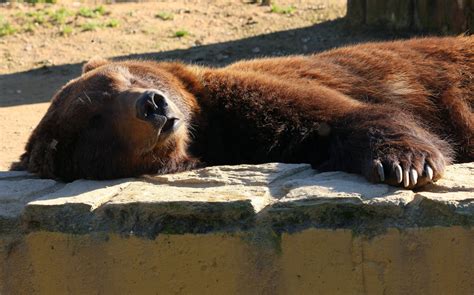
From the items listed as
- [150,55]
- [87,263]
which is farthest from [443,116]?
[150,55]

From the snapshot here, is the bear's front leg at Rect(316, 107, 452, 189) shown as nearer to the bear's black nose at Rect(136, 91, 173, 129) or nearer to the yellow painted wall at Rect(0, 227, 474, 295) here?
the yellow painted wall at Rect(0, 227, 474, 295)

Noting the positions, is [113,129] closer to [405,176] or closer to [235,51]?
[405,176]

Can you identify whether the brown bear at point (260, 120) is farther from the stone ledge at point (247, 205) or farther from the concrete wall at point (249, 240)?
the concrete wall at point (249, 240)

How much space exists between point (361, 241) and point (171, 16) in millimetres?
11116

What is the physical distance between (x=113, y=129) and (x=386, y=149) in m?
1.49

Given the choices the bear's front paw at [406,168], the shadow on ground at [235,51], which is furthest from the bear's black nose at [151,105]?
the shadow on ground at [235,51]

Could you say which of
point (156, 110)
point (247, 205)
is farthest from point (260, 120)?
point (247, 205)

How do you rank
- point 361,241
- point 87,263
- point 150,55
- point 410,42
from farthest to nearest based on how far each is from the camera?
point 150,55
point 410,42
point 87,263
point 361,241

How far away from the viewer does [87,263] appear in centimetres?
364

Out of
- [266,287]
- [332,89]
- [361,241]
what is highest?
[332,89]

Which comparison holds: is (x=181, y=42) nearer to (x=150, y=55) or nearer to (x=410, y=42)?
(x=150, y=55)

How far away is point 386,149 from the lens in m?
4.10

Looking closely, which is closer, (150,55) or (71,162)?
(71,162)

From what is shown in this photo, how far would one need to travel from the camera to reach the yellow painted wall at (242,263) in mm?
3385
